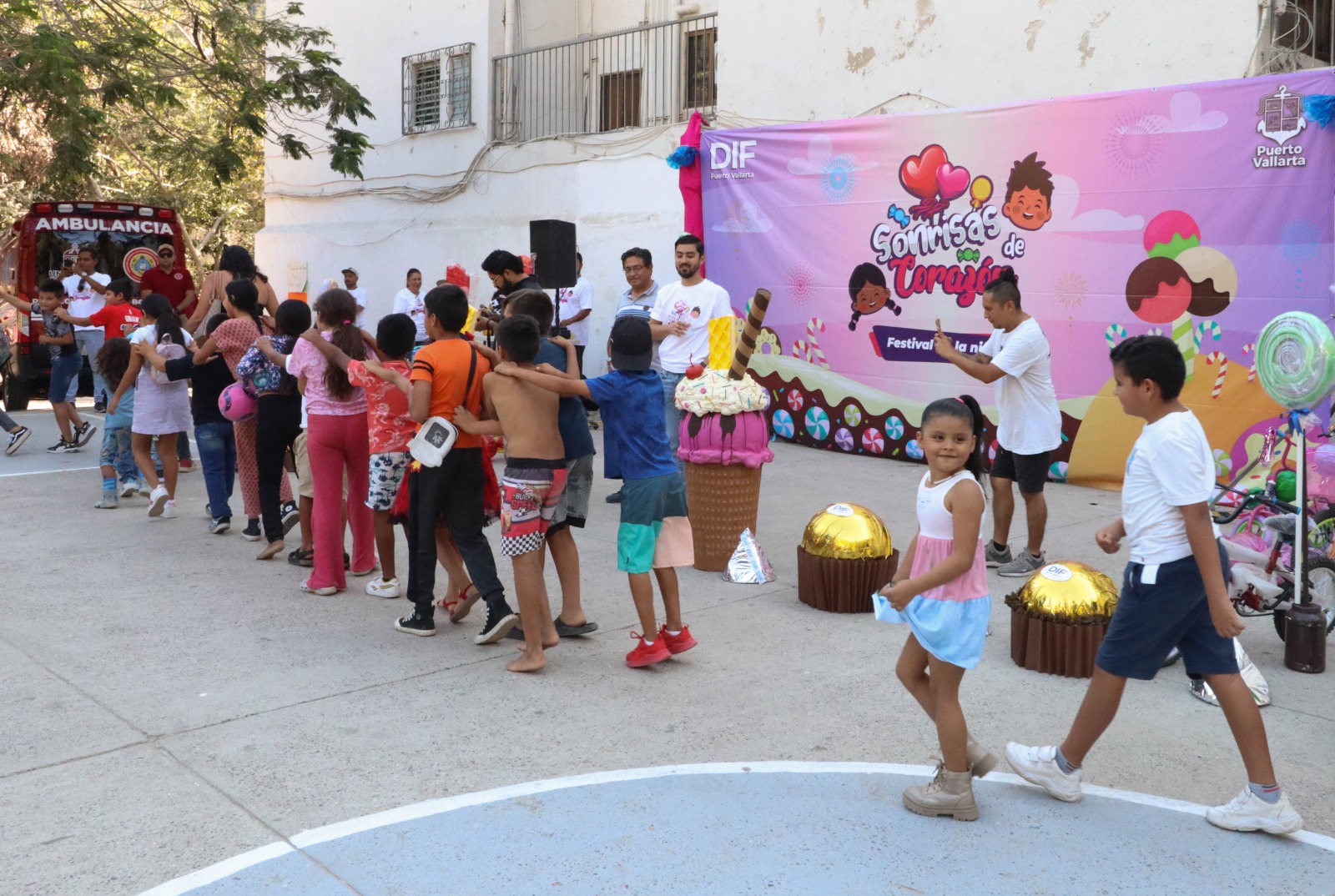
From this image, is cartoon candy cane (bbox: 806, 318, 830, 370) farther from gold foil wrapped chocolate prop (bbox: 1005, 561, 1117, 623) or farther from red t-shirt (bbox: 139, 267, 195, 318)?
→ red t-shirt (bbox: 139, 267, 195, 318)

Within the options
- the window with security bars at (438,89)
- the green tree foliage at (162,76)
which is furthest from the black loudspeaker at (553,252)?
the window with security bars at (438,89)

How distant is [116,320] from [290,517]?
4369 millimetres

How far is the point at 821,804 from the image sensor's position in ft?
12.6

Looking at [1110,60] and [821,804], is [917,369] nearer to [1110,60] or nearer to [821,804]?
[1110,60]

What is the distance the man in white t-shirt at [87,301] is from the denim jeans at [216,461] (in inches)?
213

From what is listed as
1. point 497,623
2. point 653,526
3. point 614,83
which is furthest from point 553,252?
point 614,83

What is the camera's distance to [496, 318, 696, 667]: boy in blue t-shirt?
497 cm

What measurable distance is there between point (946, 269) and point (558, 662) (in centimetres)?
606

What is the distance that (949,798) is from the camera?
3.72 metres

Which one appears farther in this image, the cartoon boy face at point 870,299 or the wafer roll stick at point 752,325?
the cartoon boy face at point 870,299

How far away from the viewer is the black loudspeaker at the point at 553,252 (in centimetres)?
907

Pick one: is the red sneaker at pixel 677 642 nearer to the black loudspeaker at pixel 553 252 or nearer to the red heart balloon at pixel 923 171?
the black loudspeaker at pixel 553 252

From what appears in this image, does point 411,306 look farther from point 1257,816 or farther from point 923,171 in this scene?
point 1257,816

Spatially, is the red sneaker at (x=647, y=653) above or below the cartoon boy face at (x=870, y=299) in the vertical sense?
below
